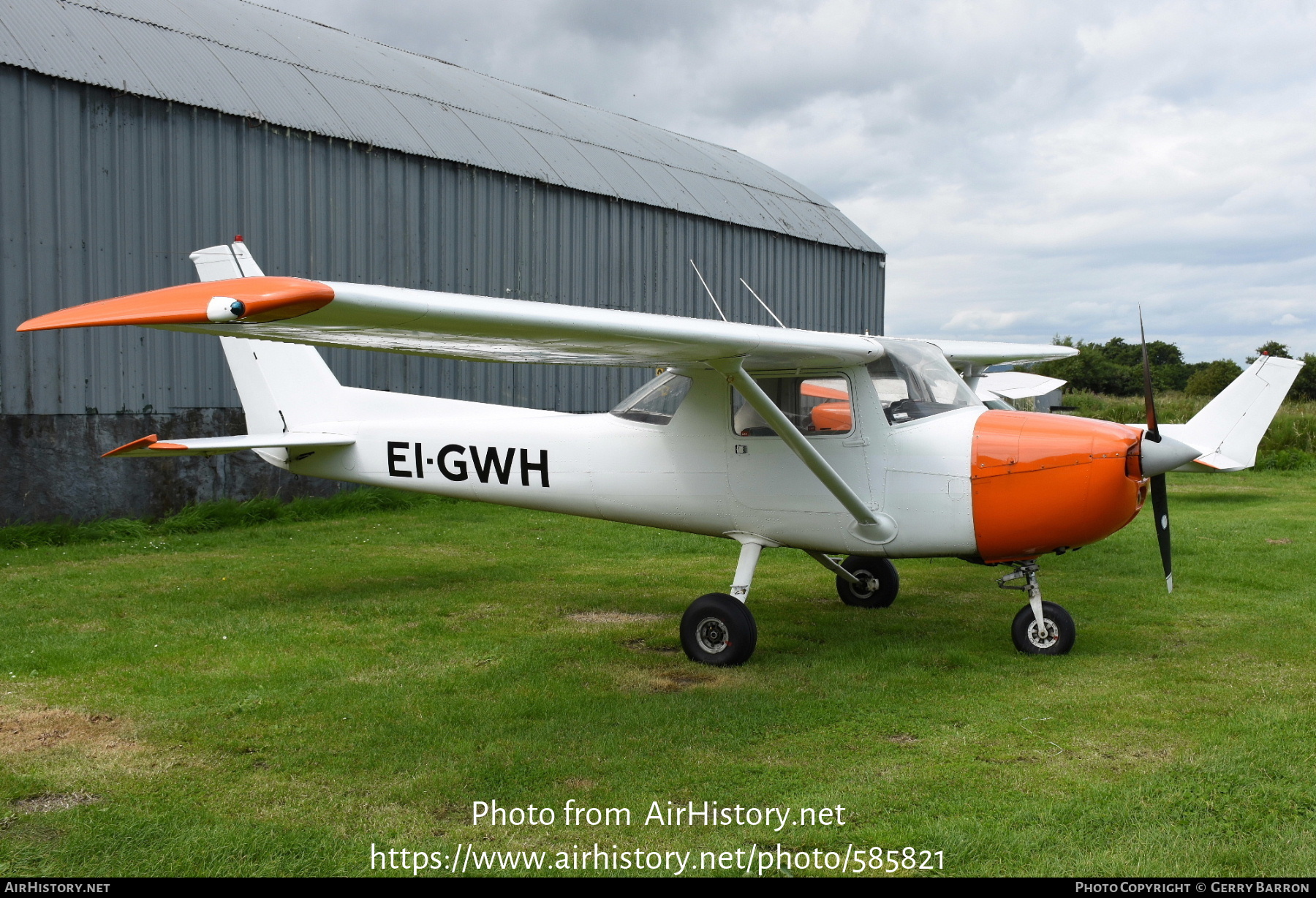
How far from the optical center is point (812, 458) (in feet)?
20.9

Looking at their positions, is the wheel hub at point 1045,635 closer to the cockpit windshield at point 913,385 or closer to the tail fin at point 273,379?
the cockpit windshield at point 913,385

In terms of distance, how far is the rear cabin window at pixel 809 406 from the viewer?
22.6 ft

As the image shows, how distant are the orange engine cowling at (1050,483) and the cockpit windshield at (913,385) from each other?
1.31 ft

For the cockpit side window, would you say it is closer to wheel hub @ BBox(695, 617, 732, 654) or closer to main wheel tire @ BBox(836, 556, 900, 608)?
wheel hub @ BBox(695, 617, 732, 654)

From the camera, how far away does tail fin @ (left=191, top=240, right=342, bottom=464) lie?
9.03m

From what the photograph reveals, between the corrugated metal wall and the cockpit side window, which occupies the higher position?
the corrugated metal wall

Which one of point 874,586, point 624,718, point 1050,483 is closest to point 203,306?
point 624,718

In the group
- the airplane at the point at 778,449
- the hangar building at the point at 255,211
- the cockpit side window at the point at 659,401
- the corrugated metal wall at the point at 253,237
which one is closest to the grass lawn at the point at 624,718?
the airplane at the point at 778,449

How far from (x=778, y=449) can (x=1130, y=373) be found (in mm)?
53762

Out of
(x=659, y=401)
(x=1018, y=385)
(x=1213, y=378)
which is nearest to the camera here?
(x=659, y=401)

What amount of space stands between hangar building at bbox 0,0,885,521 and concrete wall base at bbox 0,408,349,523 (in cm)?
3

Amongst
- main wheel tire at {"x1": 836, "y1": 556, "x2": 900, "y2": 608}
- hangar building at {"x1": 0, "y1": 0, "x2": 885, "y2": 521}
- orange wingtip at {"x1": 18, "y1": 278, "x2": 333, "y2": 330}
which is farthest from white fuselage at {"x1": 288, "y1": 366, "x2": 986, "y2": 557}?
hangar building at {"x1": 0, "y1": 0, "x2": 885, "y2": 521}

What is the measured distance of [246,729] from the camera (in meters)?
5.21

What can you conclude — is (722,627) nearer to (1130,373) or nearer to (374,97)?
(374,97)
